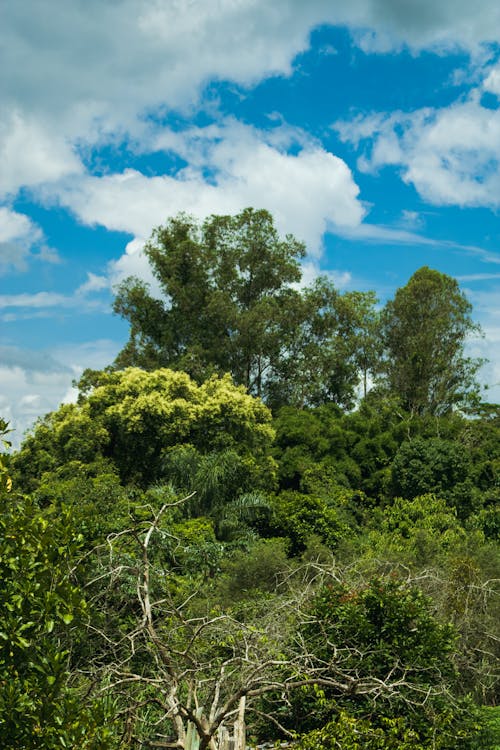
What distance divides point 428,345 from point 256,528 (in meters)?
15.7

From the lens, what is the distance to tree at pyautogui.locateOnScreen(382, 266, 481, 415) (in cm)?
3017

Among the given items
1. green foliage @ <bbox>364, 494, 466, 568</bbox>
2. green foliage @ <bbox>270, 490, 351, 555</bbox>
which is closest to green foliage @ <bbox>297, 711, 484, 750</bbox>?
green foliage @ <bbox>364, 494, 466, 568</bbox>

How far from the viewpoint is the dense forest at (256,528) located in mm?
5047

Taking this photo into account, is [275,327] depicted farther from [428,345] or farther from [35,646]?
[35,646]

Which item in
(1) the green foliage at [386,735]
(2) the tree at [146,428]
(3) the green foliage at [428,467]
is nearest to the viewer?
(1) the green foliage at [386,735]

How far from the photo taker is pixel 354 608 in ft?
25.5

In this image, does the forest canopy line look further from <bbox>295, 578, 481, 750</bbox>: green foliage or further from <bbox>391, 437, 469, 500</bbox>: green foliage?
<bbox>295, 578, 481, 750</bbox>: green foliage

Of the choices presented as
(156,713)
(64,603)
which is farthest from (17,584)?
(156,713)

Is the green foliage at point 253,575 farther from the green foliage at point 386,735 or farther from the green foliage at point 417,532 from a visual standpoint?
the green foliage at point 386,735

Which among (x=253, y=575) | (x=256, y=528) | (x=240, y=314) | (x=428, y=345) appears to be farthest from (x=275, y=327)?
(x=253, y=575)

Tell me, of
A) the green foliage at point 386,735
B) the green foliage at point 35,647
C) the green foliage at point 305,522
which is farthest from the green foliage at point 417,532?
the green foliage at point 35,647

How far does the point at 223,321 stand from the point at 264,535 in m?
11.6

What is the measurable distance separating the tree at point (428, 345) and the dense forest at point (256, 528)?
90mm

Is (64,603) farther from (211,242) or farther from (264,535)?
(211,242)
